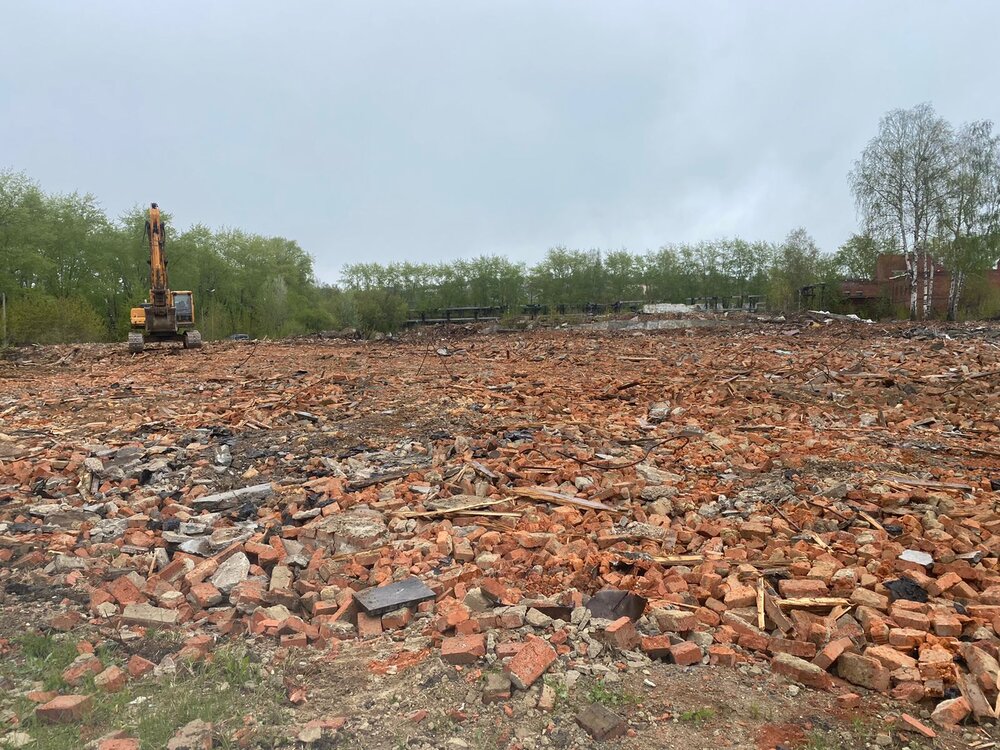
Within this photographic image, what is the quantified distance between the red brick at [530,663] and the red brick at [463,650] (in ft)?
0.65

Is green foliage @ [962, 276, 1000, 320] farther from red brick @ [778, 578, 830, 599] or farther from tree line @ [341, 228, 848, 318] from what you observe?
red brick @ [778, 578, 830, 599]

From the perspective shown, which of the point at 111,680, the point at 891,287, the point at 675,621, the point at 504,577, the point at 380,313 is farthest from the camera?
the point at 380,313

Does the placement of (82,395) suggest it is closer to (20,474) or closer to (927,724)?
(20,474)

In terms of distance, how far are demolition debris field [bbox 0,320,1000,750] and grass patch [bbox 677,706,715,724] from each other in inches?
0.9

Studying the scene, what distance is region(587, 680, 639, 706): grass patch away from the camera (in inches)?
111

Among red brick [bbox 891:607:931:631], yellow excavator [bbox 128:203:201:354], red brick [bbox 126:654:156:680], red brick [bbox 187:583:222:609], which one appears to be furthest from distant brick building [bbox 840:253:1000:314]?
red brick [bbox 126:654:156:680]

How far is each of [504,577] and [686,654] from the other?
132 centimetres

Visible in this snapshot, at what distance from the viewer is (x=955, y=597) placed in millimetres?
3699

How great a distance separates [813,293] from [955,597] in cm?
3629

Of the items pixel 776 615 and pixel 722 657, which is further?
pixel 776 615

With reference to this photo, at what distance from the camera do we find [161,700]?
9.55 feet

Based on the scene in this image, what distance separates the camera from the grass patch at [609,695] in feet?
9.29

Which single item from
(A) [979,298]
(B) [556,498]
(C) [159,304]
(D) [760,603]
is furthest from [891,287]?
(D) [760,603]

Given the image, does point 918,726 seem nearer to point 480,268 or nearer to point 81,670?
point 81,670
